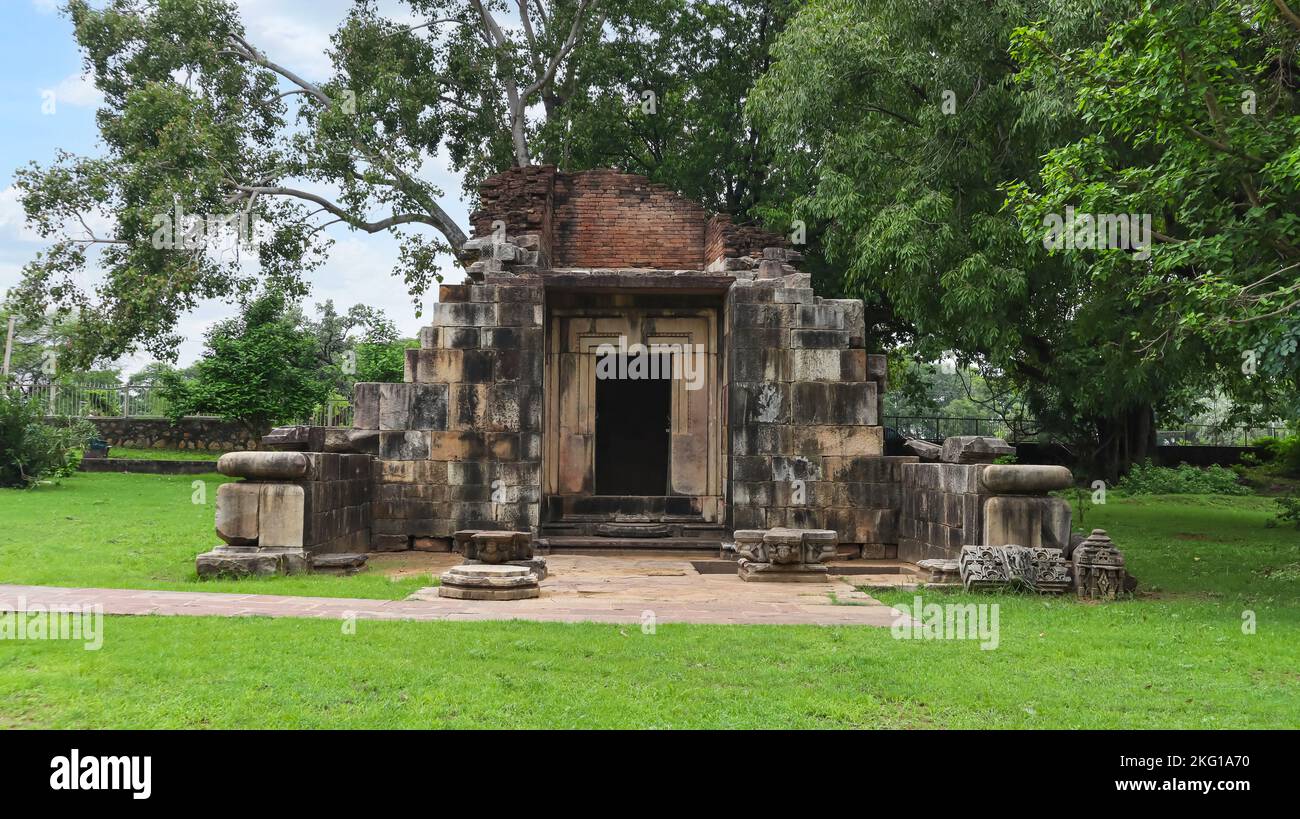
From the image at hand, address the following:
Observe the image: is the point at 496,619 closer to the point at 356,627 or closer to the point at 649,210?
the point at 356,627

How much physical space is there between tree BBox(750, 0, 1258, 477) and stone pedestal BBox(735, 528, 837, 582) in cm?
526

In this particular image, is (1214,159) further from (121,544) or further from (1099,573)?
(121,544)

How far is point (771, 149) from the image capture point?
22891 millimetres

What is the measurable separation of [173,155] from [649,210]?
12.7 meters

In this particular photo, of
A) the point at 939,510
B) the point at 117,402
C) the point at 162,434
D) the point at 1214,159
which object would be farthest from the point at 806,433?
the point at 117,402

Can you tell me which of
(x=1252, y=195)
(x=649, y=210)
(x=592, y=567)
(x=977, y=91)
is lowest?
(x=592, y=567)

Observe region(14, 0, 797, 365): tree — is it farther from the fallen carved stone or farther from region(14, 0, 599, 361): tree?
the fallen carved stone

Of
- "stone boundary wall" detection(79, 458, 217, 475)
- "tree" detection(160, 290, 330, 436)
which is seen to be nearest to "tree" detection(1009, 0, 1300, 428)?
"tree" detection(160, 290, 330, 436)

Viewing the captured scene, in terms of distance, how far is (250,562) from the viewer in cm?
1007

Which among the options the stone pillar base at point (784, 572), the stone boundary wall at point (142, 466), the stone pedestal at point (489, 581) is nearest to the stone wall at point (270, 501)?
the stone pedestal at point (489, 581)

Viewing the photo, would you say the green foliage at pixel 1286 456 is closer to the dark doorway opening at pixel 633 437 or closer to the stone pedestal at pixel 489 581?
the dark doorway opening at pixel 633 437

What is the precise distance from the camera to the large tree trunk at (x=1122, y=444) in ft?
92.2

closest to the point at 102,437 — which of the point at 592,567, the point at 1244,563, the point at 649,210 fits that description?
the point at 649,210

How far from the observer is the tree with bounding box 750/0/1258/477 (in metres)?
14.5
